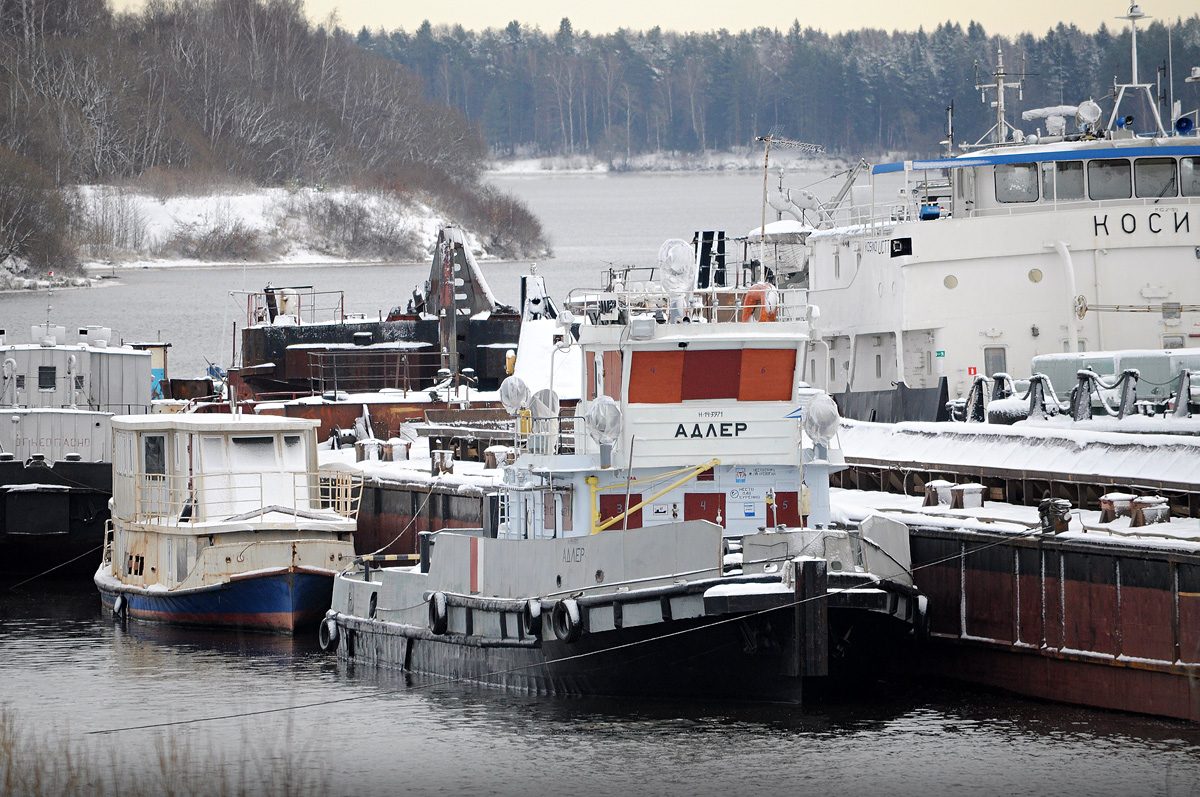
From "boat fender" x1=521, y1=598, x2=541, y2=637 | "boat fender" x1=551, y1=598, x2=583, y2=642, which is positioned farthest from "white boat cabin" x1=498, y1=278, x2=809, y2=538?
"boat fender" x1=551, y1=598, x2=583, y2=642

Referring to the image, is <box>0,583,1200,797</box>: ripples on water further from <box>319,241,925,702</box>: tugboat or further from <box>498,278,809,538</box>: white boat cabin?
<box>498,278,809,538</box>: white boat cabin

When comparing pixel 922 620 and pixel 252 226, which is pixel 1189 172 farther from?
pixel 252 226

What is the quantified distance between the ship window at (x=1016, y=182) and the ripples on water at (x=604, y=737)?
1485 centimetres

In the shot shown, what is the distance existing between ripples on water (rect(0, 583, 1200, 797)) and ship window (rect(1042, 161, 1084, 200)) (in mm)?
14850

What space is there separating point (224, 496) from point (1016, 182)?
665 inches

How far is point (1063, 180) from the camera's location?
116ft

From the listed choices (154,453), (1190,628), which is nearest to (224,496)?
(154,453)

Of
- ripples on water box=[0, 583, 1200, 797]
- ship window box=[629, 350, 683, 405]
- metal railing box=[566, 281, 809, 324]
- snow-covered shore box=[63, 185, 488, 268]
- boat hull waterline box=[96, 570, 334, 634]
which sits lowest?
ripples on water box=[0, 583, 1200, 797]

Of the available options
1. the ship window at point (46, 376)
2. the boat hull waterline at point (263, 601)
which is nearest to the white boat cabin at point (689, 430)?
the boat hull waterline at point (263, 601)

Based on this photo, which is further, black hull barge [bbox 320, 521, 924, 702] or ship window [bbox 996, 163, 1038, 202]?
ship window [bbox 996, 163, 1038, 202]

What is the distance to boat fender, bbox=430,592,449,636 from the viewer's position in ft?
81.4

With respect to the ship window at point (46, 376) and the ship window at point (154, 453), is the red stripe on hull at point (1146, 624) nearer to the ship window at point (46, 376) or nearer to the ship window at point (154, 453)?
the ship window at point (154, 453)

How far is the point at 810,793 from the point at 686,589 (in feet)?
11.1

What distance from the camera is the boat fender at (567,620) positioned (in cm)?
2248
